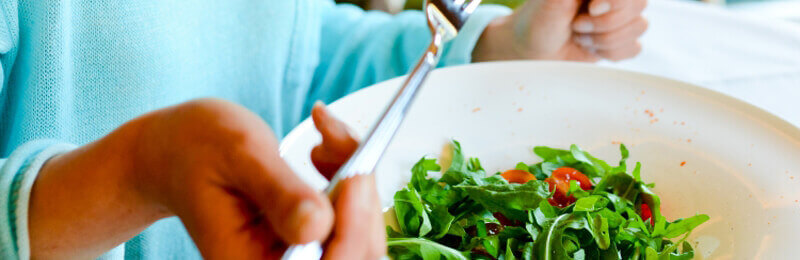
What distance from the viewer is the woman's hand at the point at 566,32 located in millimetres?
572

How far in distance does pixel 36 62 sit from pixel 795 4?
1.63 meters

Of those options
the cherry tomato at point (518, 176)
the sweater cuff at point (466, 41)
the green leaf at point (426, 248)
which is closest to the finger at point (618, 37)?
the sweater cuff at point (466, 41)

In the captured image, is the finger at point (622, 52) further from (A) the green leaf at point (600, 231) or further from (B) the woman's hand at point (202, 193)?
(B) the woman's hand at point (202, 193)

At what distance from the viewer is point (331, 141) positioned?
272mm

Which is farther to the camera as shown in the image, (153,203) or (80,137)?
(80,137)

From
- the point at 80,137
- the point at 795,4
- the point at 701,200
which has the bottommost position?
the point at 795,4

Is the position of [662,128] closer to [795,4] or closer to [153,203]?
[153,203]

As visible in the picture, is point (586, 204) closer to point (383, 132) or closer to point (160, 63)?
point (383, 132)

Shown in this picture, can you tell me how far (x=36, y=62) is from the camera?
43cm

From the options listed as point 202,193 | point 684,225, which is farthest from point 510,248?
point 202,193

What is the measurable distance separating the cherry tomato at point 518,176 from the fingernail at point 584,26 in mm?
194

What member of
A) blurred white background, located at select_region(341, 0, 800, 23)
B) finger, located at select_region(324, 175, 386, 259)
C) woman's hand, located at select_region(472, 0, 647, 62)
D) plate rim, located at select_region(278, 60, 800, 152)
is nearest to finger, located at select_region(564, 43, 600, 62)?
woman's hand, located at select_region(472, 0, 647, 62)

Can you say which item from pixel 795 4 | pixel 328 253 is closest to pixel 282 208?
pixel 328 253

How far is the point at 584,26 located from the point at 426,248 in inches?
12.6
